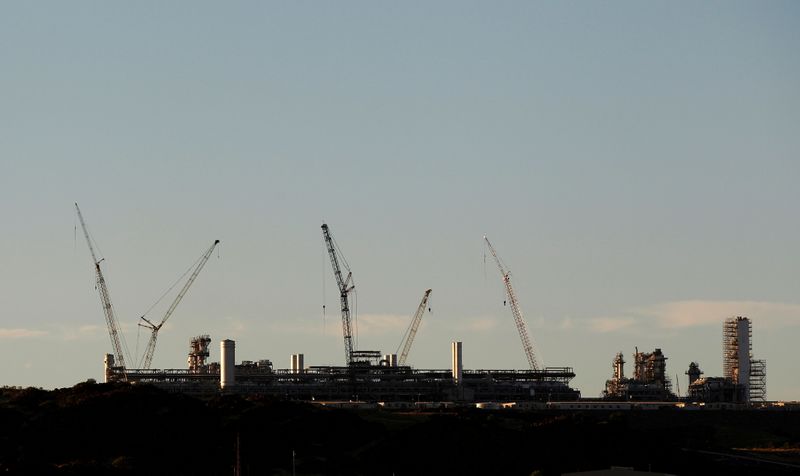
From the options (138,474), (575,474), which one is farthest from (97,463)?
(575,474)

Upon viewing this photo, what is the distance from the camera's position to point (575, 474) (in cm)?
18725

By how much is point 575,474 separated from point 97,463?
165 ft

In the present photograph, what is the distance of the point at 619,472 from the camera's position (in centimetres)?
18650

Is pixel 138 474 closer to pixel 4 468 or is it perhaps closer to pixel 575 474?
pixel 4 468

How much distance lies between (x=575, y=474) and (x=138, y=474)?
46.0m

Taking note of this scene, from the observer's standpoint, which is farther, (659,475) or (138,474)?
(138,474)

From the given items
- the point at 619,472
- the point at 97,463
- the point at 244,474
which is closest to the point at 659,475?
the point at 619,472

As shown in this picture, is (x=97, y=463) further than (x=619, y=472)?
Yes

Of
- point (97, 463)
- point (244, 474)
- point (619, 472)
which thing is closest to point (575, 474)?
point (619, 472)

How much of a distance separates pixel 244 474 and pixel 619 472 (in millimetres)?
39957

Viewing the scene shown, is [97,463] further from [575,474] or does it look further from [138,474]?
[575,474]

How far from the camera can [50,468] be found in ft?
620

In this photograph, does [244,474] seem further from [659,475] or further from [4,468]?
[659,475]

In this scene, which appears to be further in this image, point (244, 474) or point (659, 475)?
point (244, 474)
